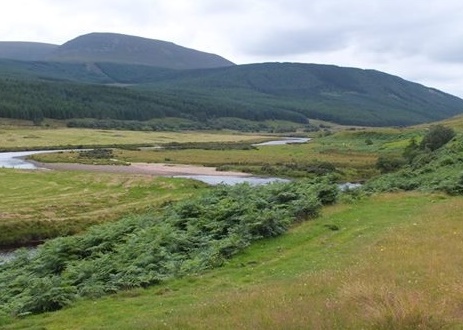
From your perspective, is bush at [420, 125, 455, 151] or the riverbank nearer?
bush at [420, 125, 455, 151]

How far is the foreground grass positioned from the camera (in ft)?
49.2

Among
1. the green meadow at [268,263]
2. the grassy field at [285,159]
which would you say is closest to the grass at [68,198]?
the green meadow at [268,263]

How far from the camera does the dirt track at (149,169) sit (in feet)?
324

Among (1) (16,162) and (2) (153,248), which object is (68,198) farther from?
(1) (16,162)

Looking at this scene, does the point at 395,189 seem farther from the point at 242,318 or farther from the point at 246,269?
the point at 242,318

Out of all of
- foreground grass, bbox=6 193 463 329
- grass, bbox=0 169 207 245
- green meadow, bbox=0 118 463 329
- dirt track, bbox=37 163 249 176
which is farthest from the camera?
dirt track, bbox=37 163 249 176

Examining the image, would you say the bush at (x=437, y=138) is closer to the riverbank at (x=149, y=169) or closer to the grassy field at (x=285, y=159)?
the grassy field at (x=285, y=159)

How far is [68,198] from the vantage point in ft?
214

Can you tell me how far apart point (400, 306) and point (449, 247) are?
964 cm

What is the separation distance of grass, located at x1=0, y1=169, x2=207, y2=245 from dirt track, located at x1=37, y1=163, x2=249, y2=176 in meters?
13.2

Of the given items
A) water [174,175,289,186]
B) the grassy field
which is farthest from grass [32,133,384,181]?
water [174,175,289,186]

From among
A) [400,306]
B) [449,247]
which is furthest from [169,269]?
[400,306]

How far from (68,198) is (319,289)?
168 feet

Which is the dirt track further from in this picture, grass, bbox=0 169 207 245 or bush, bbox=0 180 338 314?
bush, bbox=0 180 338 314
